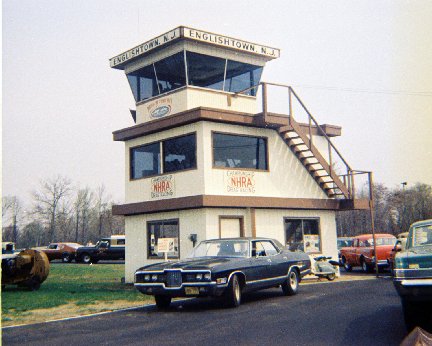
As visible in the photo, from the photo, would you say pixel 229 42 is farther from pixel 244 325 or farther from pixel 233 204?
pixel 244 325

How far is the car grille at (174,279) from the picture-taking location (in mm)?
10956

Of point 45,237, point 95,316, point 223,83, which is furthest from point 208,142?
point 45,237

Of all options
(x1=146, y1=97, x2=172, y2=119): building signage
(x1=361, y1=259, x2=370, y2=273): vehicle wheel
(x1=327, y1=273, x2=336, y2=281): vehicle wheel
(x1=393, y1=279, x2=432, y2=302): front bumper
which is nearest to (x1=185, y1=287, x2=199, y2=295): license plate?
(x1=393, y1=279, x2=432, y2=302): front bumper

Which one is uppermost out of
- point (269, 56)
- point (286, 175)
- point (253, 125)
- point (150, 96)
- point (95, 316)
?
point (269, 56)

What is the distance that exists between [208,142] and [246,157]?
1.81 meters

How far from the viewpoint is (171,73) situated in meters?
19.2

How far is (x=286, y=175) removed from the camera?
19.3 m

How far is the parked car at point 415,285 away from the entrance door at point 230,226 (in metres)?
9.67

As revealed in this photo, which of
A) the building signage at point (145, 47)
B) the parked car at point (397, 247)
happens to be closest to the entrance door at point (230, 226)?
the parked car at point (397, 247)

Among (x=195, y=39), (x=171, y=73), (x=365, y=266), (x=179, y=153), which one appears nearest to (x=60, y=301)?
(x=179, y=153)

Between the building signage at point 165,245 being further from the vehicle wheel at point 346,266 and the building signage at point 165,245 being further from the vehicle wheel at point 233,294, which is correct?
the vehicle wheel at point 346,266

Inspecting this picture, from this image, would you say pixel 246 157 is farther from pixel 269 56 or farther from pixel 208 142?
pixel 269 56

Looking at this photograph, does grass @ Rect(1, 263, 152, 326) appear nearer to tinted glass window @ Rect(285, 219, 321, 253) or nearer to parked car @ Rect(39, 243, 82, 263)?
tinted glass window @ Rect(285, 219, 321, 253)

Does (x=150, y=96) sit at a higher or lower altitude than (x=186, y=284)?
higher
